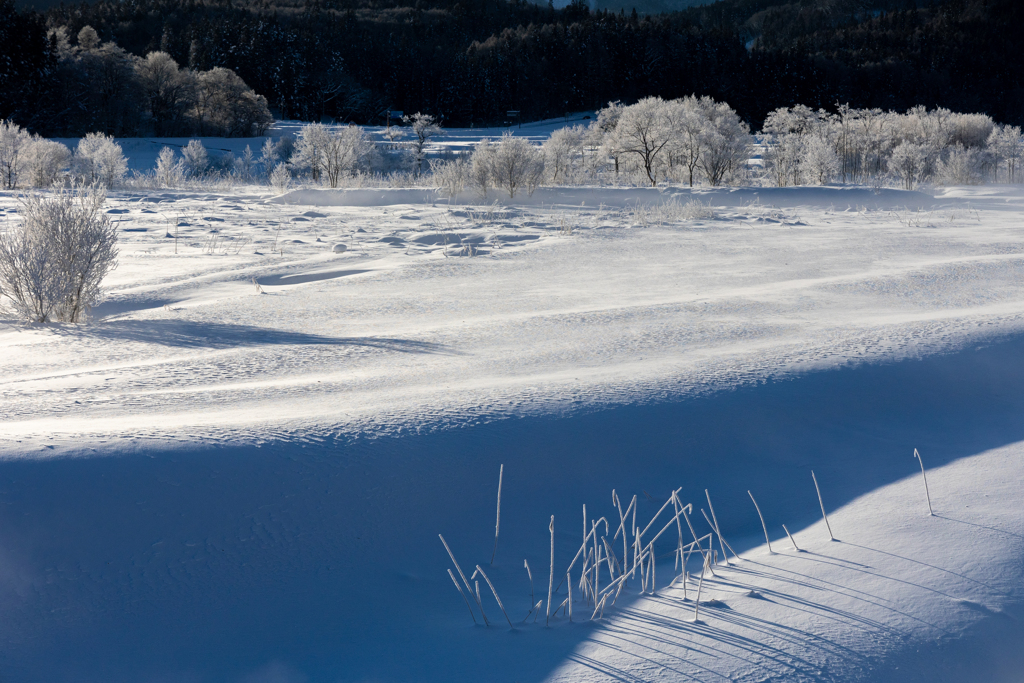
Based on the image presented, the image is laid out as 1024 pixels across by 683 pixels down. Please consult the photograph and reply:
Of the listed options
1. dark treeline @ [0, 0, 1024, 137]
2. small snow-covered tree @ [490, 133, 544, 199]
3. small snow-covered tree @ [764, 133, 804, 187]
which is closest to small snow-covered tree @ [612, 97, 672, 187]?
small snow-covered tree @ [764, 133, 804, 187]

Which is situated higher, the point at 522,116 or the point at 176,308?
the point at 522,116

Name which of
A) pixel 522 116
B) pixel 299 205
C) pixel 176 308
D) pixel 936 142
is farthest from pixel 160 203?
pixel 522 116

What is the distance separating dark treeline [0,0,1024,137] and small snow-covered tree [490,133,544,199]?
189ft

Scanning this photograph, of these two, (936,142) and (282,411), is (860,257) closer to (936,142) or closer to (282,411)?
(282,411)

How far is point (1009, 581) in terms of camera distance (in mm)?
2365

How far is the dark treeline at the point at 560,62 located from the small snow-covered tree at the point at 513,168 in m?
57.6

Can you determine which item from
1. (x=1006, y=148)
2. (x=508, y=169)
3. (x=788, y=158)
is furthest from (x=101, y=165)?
(x=1006, y=148)

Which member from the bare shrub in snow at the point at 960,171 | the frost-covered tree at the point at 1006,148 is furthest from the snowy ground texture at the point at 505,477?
the frost-covered tree at the point at 1006,148

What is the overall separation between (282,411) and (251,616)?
4.34 ft

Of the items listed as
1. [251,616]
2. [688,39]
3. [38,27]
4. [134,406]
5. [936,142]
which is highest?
[688,39]

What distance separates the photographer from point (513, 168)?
52.2ft

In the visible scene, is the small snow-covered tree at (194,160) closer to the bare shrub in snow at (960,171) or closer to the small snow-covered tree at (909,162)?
the small snow-covered tree at (909,162)

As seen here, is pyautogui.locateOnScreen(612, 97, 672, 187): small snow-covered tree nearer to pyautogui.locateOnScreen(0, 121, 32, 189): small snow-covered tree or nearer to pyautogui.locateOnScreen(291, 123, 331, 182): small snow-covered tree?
pyautogui.locateOnScreen(291, 123, 331, 182): small snow-covered tree

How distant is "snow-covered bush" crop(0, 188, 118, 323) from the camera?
596 cm
